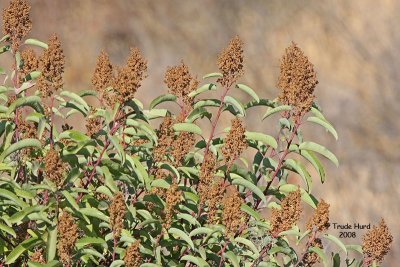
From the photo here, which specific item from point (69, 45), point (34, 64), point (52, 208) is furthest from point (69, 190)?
point (69, 45)

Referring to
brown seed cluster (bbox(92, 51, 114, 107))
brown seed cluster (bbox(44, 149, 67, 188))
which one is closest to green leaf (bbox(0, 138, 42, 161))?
brown seed cluster (bbox(44, 149, 67, 188))

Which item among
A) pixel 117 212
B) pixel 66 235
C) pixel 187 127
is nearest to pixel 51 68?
pixel 187 127

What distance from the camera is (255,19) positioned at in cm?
1007

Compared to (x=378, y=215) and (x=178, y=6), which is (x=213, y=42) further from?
(x=378, y=215)

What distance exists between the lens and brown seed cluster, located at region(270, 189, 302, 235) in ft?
16.0

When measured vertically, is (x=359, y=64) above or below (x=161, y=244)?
above

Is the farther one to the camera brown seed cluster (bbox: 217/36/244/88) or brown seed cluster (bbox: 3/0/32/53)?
brown seed cluster (bbox: 3/0/32/53)

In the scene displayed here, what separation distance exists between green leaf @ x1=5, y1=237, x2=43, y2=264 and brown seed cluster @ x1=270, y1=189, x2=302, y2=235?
49.1 inches

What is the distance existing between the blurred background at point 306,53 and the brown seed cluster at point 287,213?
4221 millimetres

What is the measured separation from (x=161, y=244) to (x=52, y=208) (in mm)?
734

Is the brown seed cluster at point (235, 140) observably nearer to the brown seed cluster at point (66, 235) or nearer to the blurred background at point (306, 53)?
the brown seed cluster at point (66, 235)

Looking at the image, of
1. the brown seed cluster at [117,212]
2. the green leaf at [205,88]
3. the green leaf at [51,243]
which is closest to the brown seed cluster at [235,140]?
the green leaf at [205,88]

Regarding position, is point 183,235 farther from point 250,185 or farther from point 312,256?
point 312,256

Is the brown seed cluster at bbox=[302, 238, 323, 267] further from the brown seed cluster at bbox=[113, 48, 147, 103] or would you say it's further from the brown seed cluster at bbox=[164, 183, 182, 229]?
the brown seed cluster at bbox=[113, 48, 147, 103]
